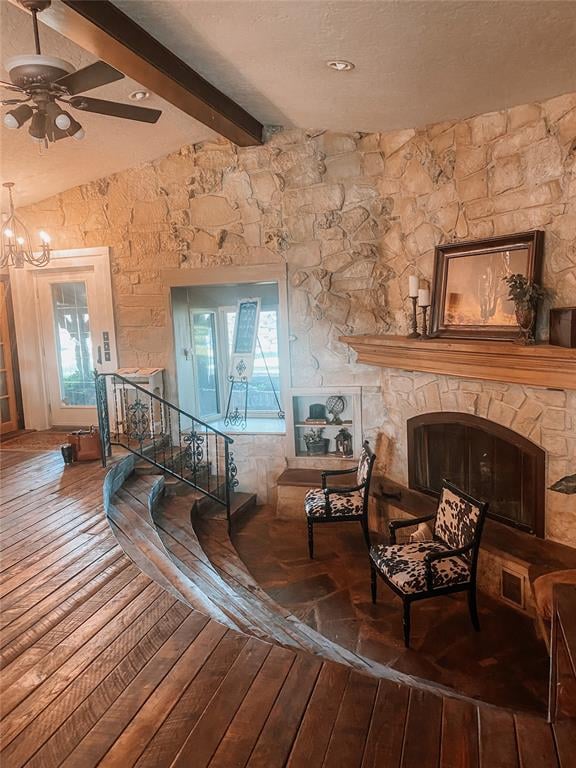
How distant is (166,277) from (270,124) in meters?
1.77

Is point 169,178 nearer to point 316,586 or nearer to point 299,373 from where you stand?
point 299,373

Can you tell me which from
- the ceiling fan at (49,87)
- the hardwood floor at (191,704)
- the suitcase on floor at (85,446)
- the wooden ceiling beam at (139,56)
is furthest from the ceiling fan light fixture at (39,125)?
the suitcase on floor at (85,446)

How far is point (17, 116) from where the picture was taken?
8.55 feet

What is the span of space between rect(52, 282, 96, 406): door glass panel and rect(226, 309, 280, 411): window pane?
1.67 metres

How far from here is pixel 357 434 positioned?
505 cm

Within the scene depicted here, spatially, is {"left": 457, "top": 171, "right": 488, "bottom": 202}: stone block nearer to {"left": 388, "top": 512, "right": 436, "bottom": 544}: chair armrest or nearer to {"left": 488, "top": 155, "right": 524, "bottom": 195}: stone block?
{"left": 488, "top": 155, "right": 524, "bottom": 195}: stone block

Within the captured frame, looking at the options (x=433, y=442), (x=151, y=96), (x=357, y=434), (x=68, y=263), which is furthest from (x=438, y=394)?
(x=68, y=263)

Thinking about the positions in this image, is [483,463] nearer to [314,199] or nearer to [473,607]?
[473,607]

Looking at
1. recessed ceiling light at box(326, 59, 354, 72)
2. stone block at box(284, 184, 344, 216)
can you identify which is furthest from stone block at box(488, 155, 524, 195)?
stone block at box(284, 184, 344, 216)

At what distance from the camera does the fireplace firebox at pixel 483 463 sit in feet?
11.6

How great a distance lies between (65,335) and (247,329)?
2.04 metres

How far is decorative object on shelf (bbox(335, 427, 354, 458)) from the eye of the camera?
16.9 feet

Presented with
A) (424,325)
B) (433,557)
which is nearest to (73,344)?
(424,325)

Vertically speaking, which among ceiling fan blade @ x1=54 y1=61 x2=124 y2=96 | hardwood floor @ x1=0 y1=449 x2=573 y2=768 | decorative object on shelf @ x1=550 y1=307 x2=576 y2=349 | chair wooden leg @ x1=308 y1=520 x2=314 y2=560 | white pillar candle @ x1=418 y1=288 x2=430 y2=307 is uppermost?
ceiling fan blade @ x1=54 y1=61 x2=124 y2=96
